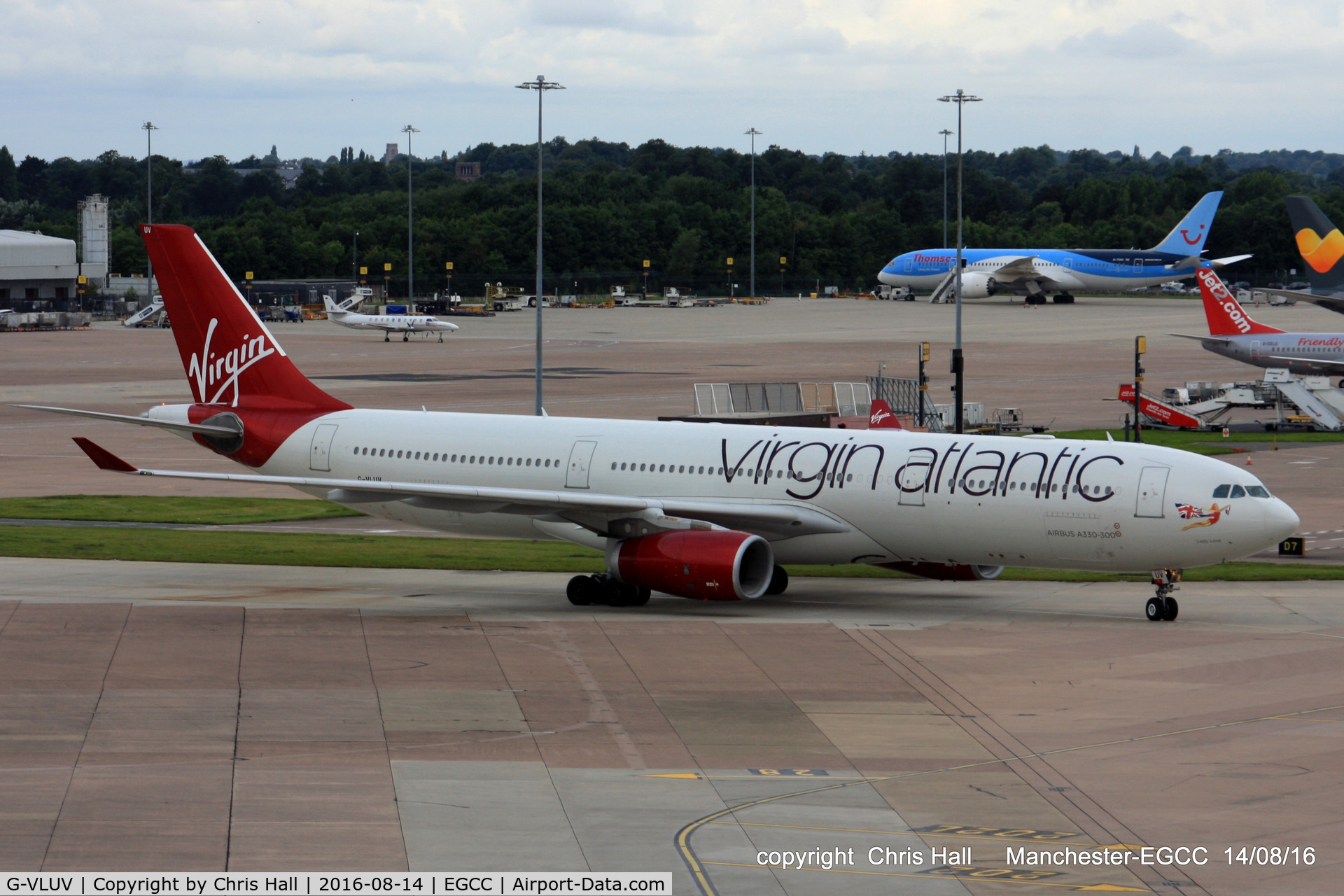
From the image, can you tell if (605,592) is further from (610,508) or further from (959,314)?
(959,314)

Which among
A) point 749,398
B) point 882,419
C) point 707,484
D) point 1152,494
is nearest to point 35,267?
point 749,398

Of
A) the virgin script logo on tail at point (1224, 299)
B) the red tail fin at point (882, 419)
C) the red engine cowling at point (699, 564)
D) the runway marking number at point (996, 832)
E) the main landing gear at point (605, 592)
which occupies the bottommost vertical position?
the runway marking number at point (996, 832)

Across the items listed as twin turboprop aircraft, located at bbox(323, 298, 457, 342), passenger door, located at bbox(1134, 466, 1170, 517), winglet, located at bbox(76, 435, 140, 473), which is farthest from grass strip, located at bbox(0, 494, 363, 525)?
twin turboprop aircraft, located at bbox(323, 298, 457, 342)

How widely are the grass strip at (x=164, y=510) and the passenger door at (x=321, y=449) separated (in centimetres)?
1020

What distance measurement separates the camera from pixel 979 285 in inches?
6786

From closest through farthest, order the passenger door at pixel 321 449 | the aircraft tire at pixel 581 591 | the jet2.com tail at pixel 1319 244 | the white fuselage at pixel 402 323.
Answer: the aircraft tire at pixel 581 591
the passenger door at pixel 321 449
the jet2.com tail at pixel 1319 244
the white fuselage at pixel 402 323

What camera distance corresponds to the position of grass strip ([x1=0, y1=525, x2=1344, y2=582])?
139 feet

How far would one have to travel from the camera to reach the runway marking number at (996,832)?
20.0 metres

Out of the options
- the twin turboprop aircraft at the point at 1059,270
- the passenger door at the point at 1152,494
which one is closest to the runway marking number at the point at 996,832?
the passenger door at the point at 1152,494

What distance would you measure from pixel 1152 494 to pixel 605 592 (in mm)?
12183

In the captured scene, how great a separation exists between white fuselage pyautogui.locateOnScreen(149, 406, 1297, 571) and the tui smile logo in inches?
2152

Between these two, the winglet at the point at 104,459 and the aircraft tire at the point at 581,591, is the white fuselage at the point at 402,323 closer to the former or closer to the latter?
the aircraft tire at the point at 581,591

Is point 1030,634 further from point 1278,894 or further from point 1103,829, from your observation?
point 1278,894

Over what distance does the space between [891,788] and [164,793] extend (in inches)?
385
